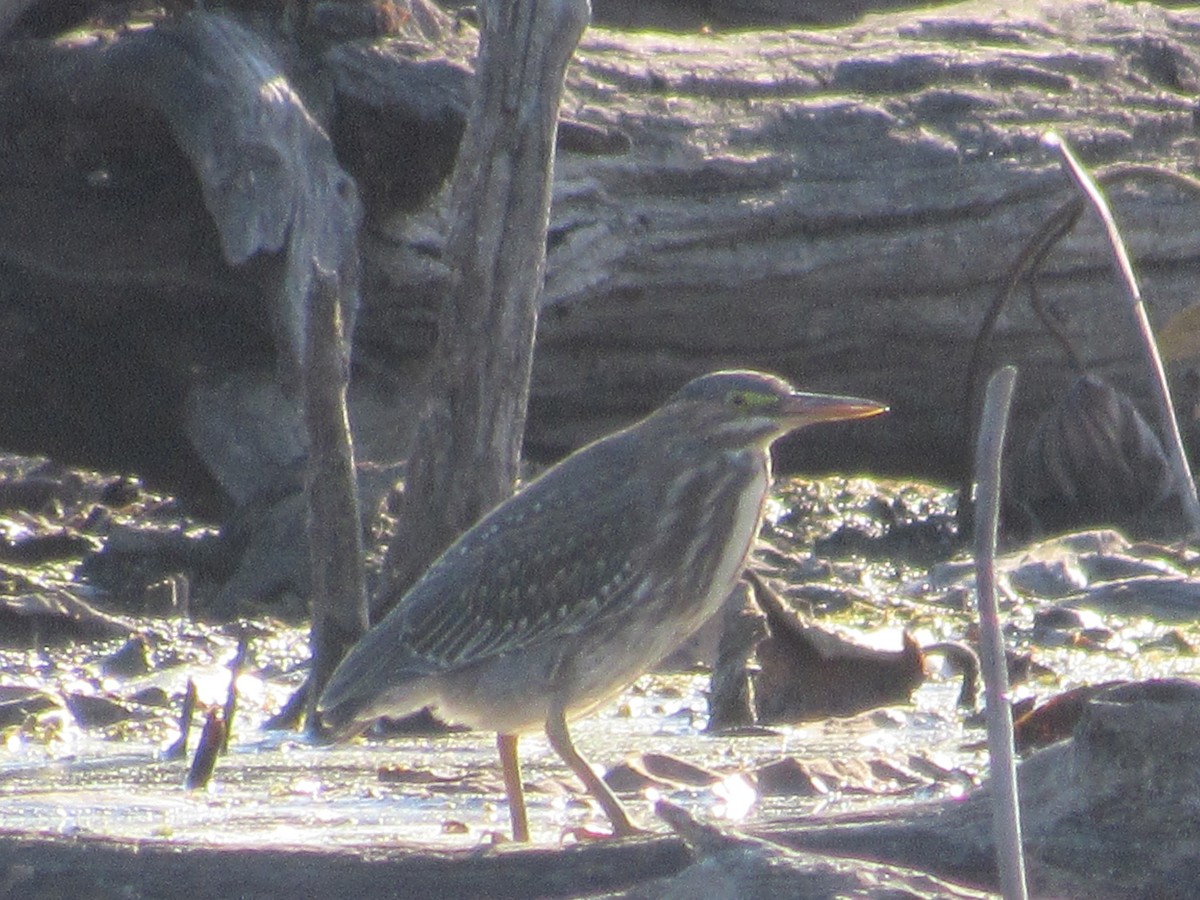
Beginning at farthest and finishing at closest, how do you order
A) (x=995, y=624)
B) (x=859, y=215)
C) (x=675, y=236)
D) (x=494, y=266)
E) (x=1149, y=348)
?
(x=859, y=215), (x=675, y=236), (x=494, y=266), (x=1149, y=348), (x=995, y=624)

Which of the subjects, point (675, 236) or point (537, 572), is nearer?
point (537, 572)

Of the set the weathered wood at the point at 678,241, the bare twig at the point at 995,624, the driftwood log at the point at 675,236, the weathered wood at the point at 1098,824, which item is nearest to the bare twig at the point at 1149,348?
the bare twig at the point at 995,624

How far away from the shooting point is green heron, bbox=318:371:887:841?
5.53 meters

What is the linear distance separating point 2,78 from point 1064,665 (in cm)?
390

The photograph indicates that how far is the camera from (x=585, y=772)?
522cm

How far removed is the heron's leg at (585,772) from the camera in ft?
16.2

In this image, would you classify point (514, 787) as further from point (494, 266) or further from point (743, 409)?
point (494, 266)

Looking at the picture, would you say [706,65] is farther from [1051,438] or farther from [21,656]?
[21,656]

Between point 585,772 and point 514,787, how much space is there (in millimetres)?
177

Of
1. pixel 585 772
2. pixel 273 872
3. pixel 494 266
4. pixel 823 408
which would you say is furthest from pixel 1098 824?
pixel 494 266

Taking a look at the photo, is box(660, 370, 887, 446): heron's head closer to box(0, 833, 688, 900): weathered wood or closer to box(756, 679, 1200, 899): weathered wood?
box(756, 679, 1200, 899): weathered wood

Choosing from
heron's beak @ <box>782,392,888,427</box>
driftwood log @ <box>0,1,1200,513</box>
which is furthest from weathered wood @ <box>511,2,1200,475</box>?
heron's beak @ <box>782,392,888,427</box>

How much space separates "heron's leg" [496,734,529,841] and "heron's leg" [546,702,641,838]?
4.1 inches

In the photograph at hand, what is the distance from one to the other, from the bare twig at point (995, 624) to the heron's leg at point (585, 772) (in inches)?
97.0
